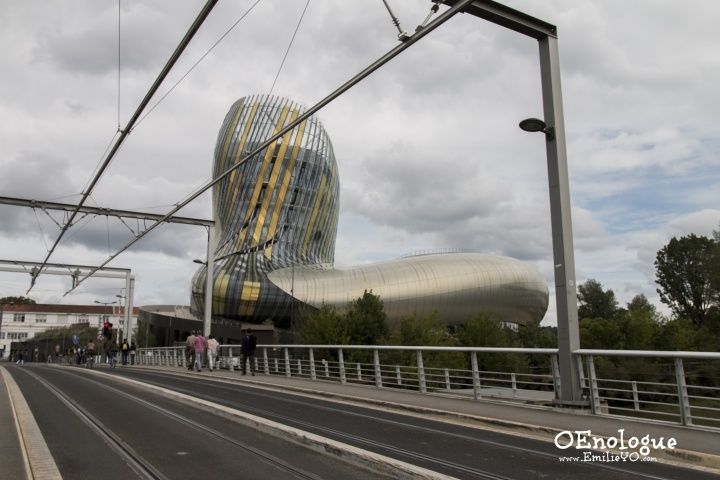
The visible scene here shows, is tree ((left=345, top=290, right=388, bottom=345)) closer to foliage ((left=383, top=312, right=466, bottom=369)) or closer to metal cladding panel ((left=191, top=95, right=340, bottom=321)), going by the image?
foliage ((left=383, top=312, right=466, bottom=369))

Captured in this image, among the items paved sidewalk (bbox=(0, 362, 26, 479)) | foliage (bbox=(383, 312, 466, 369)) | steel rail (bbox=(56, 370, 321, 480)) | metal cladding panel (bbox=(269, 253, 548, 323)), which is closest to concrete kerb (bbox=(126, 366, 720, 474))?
steel rail (bbox=(56, 370, 321, 480))

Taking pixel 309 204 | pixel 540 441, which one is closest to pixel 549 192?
pixel 540 441

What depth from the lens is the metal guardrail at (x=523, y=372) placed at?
834 cm

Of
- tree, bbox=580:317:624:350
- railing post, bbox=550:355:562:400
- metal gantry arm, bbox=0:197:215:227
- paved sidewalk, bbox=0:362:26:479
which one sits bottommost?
tree, bbox=580:317:624:350

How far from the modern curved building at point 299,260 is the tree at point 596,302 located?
25.9 meters

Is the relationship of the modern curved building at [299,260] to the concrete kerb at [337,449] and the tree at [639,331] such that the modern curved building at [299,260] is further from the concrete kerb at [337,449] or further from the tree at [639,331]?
the concrete kerb at [337,449]

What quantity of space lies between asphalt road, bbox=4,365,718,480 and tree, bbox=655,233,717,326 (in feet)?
255

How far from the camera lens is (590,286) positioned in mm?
104812

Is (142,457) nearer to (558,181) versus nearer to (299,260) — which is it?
(558,181)

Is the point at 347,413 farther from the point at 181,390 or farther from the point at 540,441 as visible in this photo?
the point at 181,390

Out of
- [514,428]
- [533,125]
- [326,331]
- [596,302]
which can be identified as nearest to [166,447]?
[514,428]

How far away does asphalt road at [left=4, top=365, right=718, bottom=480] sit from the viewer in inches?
219

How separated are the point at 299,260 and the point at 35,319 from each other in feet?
237

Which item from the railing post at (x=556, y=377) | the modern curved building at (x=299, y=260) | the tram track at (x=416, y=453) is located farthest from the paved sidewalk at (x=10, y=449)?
the modern curved building at (x=299, y=260)
